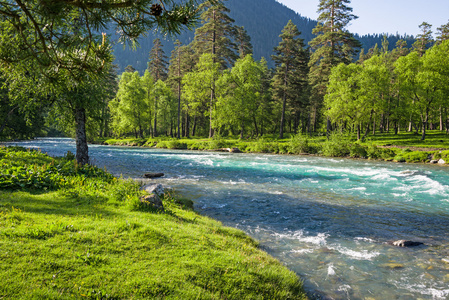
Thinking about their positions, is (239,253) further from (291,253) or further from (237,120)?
(237,120)

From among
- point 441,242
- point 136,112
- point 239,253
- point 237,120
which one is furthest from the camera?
point 136,112

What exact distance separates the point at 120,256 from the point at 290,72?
51.1m

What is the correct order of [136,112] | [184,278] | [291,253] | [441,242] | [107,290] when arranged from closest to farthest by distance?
[107,290] → [184,278] → [291,253] → [441,242] → [136,112]

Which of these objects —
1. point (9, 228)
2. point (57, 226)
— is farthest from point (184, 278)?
point (9, 228)

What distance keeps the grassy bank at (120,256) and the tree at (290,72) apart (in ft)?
146

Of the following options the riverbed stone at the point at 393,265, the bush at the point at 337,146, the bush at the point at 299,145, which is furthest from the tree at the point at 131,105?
the riverbed stone at the point at 393,265

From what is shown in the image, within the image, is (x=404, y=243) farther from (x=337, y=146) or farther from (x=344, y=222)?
(x=337, y=146)

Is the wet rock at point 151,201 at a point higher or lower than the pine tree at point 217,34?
lower

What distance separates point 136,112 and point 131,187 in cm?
5212

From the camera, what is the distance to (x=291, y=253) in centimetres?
768

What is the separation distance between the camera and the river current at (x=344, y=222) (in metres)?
6.41

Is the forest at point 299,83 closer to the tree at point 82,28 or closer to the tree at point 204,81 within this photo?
the tree at point 204,81

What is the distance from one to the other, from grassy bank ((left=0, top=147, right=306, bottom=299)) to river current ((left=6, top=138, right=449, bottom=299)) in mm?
1656

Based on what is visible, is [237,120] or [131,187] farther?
[237,120]
